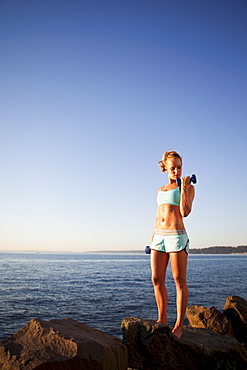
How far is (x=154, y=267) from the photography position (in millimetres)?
5195

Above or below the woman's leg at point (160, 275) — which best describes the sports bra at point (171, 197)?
above

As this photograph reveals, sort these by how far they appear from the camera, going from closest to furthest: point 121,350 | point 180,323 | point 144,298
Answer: point 121,350, point 180,323, point 144,298

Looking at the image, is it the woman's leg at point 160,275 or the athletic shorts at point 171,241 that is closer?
the athletic shorts at point 171,241

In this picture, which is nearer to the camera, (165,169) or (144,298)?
(165,169)

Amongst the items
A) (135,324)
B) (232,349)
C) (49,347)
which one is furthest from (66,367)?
(232,349)

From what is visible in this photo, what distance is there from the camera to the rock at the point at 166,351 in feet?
16.7

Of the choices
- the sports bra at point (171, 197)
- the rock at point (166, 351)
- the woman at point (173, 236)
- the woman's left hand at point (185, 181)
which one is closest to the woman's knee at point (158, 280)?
the woman at point (173, 236)

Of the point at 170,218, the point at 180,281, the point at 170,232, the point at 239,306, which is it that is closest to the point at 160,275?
the point at 180,281

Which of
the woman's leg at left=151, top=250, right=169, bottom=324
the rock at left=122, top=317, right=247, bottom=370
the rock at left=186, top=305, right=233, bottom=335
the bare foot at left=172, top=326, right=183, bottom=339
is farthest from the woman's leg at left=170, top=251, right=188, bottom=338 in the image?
the rock at left=186, top=305, right=233, bottom=335

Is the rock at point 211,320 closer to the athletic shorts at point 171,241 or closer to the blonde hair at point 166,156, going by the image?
the athletic shorts at point 171,241

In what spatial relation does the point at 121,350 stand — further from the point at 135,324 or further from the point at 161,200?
the point at 161,200

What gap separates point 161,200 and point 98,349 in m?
2.49

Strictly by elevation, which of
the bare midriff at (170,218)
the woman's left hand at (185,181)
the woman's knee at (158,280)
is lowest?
the woman's knee at (158,280)

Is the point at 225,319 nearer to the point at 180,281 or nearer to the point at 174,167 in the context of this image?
the point at 180,281
